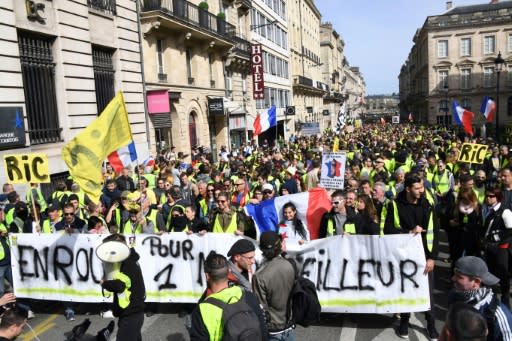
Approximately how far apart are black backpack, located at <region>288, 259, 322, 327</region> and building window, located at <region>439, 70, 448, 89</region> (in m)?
73.7

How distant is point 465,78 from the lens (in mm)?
67562

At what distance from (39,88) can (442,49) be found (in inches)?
2712

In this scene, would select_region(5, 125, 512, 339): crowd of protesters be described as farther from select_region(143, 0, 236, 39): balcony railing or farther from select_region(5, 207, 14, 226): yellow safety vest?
select_region(143, 0, 236, 39): balcony railing

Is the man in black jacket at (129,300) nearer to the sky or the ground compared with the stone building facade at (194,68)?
nearer to the ground

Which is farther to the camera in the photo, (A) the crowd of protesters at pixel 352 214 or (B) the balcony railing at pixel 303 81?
(B) the balcony railing at pixel 303 81

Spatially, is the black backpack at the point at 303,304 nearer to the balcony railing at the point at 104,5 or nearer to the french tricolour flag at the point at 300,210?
the french tricolour flag at the point at 300,210

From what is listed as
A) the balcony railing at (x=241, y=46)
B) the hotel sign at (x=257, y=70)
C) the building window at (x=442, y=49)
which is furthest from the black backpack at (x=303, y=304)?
the building window at (x=442, y=49)

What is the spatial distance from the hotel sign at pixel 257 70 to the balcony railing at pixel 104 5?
1455 centimetres

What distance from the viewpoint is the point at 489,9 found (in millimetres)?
66625

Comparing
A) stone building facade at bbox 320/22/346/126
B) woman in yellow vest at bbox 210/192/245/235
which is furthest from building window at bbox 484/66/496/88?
woman in yellow vest at bbox 210/192/245/235

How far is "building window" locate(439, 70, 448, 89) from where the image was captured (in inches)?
2717

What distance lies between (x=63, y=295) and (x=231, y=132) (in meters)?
22.7

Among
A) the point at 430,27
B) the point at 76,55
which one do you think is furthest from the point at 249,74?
the point at 430,27

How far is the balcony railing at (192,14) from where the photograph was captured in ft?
60.4
